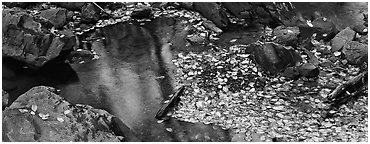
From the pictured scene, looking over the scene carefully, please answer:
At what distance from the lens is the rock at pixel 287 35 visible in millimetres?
11008

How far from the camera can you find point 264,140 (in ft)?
25.0

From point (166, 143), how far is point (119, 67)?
3519 mm

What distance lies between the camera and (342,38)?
423 inches

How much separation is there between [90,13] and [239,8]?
430 cm

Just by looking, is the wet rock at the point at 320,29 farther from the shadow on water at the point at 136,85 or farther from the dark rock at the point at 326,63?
the shadow on water at the point at 136,85

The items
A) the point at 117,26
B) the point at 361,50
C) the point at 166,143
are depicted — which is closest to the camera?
the point at 166,143

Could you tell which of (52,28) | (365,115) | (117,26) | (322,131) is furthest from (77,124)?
(117,26)

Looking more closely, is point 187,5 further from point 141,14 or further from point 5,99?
point 5,99

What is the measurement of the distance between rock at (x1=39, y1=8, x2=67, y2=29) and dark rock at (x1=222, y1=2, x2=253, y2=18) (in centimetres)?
449

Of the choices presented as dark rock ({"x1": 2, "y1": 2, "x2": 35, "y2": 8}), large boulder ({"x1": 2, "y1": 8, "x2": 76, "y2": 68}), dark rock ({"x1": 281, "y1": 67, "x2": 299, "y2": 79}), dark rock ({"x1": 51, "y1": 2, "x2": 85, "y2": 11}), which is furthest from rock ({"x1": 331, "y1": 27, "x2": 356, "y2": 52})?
dark rock ({"x1": 2, "y1": 2, "x2": 35, "y2": 8})

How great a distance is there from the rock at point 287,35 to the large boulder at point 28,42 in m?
4.93

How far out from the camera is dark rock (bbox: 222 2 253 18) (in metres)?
13.1

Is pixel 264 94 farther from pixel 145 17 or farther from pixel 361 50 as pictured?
pixel 145 17

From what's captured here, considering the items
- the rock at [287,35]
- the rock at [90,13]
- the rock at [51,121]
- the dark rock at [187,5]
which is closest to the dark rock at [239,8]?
the dark rock at [187,5]
